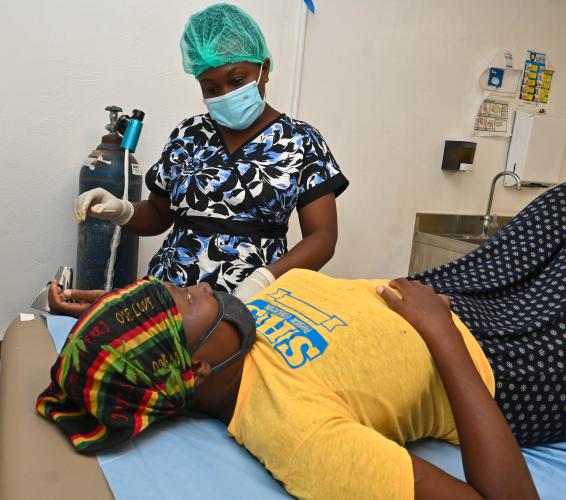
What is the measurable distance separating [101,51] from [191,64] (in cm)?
81

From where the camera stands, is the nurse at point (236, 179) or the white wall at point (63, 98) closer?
the nurse at point (236, 179)

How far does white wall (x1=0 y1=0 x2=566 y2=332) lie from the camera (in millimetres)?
2041

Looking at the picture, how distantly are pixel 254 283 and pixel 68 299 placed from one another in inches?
17.8

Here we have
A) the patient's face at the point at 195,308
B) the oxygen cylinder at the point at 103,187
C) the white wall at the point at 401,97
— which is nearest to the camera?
the patient's face at the point at 195,308

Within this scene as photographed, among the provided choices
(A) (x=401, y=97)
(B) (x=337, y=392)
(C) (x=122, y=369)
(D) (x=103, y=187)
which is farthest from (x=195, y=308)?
(A) (x=401, y=97)

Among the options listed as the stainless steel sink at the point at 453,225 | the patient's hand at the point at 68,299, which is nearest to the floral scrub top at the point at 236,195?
the patient's hand at the point at 68,299

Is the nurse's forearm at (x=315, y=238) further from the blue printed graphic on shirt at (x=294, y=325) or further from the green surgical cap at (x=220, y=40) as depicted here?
the green surgical cap at (x=220, y=40)

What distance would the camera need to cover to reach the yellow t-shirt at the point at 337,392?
0.75m

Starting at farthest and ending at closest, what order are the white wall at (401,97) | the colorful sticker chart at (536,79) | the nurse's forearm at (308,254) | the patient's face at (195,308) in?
the colorful sticker chart at (536,79), the white wall at (401,97), the nurse's forearm at (308,254), the patient's face at (195,308)

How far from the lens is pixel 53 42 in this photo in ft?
6.59

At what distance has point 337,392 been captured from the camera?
34.4 inches

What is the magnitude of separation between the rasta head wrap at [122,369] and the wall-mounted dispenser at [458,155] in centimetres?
234

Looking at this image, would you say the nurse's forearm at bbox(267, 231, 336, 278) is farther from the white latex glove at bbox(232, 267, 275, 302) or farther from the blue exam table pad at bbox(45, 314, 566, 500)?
the blue exam table pad at bbox(45, 314, 566, 500)

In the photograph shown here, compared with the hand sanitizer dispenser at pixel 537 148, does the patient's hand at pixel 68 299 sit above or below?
below
